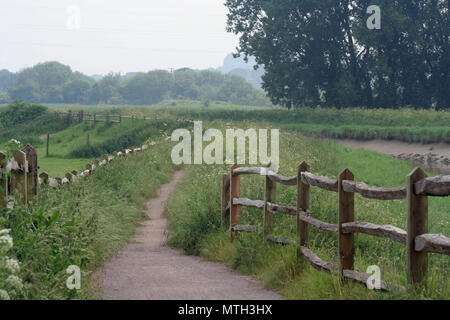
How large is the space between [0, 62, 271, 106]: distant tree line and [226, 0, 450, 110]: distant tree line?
303 feet

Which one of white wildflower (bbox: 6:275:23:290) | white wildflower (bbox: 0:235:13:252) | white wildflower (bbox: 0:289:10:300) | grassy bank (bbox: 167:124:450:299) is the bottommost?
grassy bank (bbox: 167:124:450:299)

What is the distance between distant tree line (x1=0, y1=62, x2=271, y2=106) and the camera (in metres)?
147

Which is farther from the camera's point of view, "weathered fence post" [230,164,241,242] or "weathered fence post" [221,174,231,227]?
"weathered fence post" [221,174,231,227]

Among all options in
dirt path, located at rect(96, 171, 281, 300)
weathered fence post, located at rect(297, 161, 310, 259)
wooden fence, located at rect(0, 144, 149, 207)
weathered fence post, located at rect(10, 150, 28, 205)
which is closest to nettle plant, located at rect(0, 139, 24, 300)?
dirt path, located at rect(96, 171, 281, 300)

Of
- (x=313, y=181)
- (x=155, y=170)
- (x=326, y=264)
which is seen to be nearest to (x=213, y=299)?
(x=326, y=264)

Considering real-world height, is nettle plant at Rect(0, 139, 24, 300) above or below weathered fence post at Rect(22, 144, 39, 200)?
below

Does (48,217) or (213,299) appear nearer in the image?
(213,299)

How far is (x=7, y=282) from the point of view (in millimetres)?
5633

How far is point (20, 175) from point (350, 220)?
4289 millimetres

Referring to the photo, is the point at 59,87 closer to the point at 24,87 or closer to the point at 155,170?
the point at 24,87

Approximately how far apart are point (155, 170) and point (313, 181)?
14.0 m

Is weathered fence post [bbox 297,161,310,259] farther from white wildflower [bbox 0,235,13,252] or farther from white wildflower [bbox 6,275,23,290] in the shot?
white wildflower [bbox 0,235,13,252]

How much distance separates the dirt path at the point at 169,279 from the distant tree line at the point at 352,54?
36604 mm

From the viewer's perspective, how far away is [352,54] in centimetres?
4841
